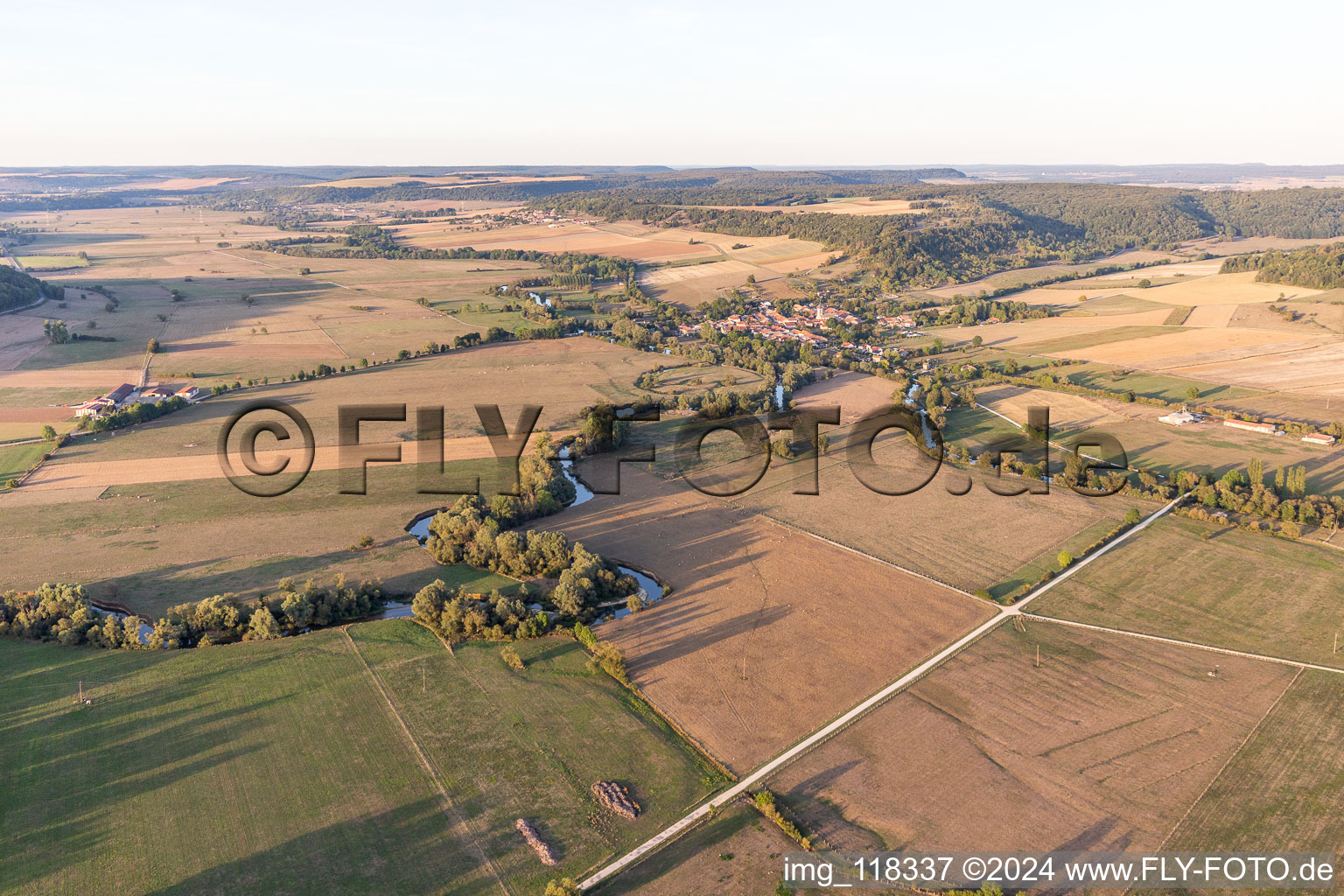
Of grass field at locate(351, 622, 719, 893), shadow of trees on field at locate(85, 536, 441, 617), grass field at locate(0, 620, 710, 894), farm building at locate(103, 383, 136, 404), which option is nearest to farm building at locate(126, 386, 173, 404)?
farm building at locate(103, 383, 136, 404)

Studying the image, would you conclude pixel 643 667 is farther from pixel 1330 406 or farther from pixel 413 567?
pixel 1330 406

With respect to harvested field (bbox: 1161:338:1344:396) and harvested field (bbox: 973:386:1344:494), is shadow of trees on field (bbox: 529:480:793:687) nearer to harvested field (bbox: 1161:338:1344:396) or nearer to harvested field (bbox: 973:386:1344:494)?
harvested field (bbox: 973:386:1344:494)

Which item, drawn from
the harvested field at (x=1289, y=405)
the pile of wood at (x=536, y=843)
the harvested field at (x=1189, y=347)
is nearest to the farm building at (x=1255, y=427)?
the harvested field at (x=1289, y=405)

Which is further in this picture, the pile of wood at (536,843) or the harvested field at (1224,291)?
the harvested field at (1224,291)

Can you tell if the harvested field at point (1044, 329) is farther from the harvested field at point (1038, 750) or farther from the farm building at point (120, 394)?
the farm building at point (120, 394)

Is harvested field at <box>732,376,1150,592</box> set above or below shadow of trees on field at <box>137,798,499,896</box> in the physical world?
above
